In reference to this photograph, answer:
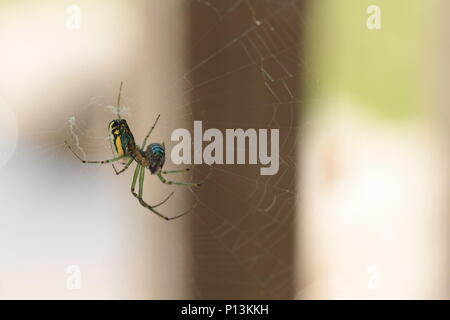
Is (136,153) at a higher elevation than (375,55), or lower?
lower

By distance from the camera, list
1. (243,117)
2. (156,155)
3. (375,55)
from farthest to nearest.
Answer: (156,155) < (375,55) < (243,117)

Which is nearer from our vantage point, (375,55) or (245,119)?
(245,119)

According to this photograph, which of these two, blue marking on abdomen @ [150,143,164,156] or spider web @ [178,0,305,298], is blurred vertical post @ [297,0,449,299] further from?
blue marking on abdomen @ [150,143,164,156]

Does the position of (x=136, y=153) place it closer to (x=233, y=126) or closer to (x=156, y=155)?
(x=156, y=155)

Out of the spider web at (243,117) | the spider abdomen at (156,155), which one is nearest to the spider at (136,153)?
the spider abdomen at (156,155)

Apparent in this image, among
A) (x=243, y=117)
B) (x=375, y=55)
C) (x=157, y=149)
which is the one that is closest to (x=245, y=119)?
(x=243, y=117)

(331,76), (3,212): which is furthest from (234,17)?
(3,212)

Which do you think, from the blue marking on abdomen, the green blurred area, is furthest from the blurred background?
the blue marking on abdomen
